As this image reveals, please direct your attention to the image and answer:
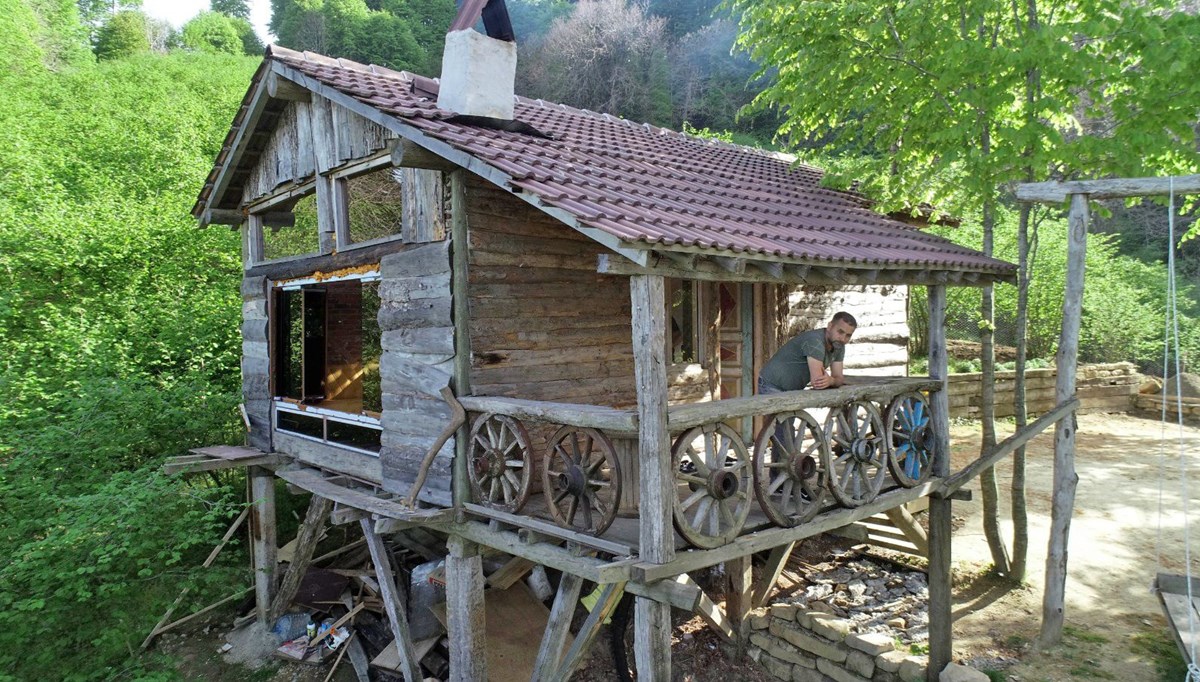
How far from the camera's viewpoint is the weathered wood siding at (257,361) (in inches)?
338

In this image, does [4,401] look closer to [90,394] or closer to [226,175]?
[90,394]

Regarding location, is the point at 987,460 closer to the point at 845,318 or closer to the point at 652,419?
the point at 845,318

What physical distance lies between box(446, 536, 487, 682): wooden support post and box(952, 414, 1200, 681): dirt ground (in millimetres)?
4820

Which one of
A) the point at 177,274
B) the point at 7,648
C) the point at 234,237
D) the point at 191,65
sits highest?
the point at 191,65

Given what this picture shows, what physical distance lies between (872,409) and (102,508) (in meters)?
7.81

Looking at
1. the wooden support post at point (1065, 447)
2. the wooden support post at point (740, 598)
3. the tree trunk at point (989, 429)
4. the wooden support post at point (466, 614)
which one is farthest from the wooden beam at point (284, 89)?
the tree trunk at point (989, 429)

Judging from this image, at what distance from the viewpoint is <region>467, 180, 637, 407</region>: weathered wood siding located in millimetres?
5652

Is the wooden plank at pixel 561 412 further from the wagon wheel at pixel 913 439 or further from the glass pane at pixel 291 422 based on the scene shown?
the glass pane at pixel 291 422

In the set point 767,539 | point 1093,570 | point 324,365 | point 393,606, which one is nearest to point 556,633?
point 767,539

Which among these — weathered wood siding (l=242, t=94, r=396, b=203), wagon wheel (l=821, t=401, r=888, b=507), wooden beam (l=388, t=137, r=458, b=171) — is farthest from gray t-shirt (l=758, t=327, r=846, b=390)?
weathered wood siding (l=242, t=94, r=396, b=203)

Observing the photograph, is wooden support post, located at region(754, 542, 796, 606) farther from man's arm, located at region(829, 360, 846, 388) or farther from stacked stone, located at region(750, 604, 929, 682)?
man's arm, located at region(829, 360, 846, 388)

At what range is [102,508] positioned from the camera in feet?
23.6

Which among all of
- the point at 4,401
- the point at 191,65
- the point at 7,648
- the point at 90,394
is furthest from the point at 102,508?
the point at 191,65

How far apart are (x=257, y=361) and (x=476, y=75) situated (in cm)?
521
